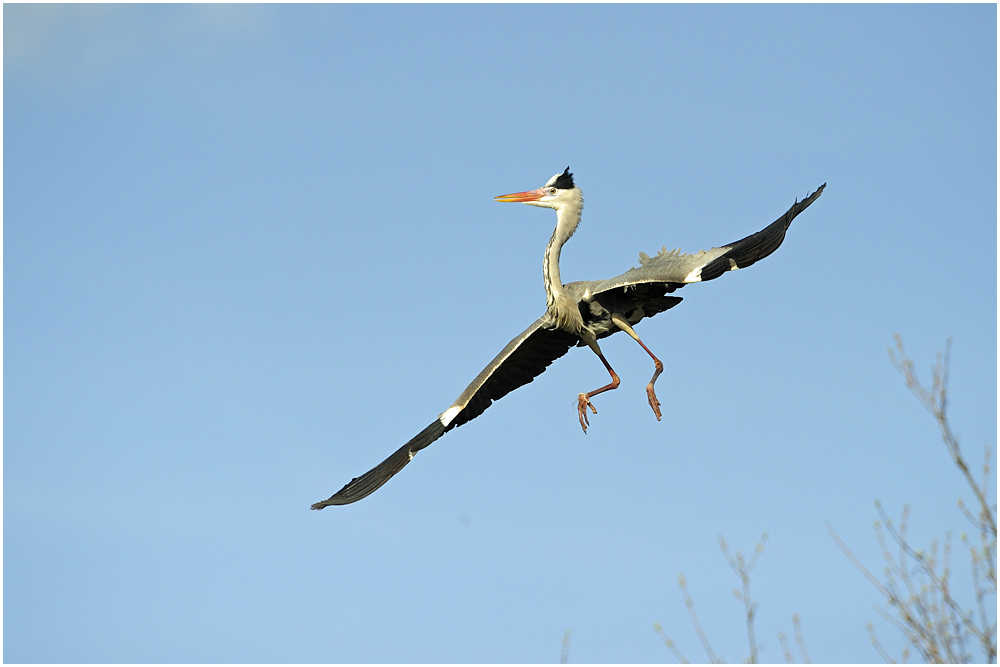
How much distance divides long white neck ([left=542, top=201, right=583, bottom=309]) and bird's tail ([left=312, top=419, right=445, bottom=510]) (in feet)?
7.75

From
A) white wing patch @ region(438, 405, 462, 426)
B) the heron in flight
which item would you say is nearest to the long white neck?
the heron in flight

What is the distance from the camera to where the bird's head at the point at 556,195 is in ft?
52.1

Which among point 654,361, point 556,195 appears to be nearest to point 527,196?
point 556,195

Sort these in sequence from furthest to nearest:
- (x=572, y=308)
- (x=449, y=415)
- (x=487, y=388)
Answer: (x=487, y=388) → (x=449, y=415) → (x=572, y=308)

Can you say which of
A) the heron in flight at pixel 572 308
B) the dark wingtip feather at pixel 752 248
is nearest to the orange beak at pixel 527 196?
the heron in flight at pixel 572 308

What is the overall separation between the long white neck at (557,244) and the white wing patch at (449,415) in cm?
190

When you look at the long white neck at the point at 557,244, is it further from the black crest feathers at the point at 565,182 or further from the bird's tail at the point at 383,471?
the bird's tail at the point at 383,471

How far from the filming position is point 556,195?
52.4 ft

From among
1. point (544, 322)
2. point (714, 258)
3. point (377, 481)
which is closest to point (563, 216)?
point (544, 322)

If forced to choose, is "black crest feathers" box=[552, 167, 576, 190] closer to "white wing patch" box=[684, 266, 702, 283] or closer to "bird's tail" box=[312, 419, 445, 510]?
"white wing patch" box=[684, 266, 702, 283]

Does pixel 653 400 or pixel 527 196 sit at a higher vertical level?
pixel 527 196

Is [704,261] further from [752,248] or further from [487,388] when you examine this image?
[487,388]

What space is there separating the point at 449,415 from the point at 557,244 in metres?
2.71

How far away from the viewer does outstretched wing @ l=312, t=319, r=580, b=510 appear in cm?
1520
